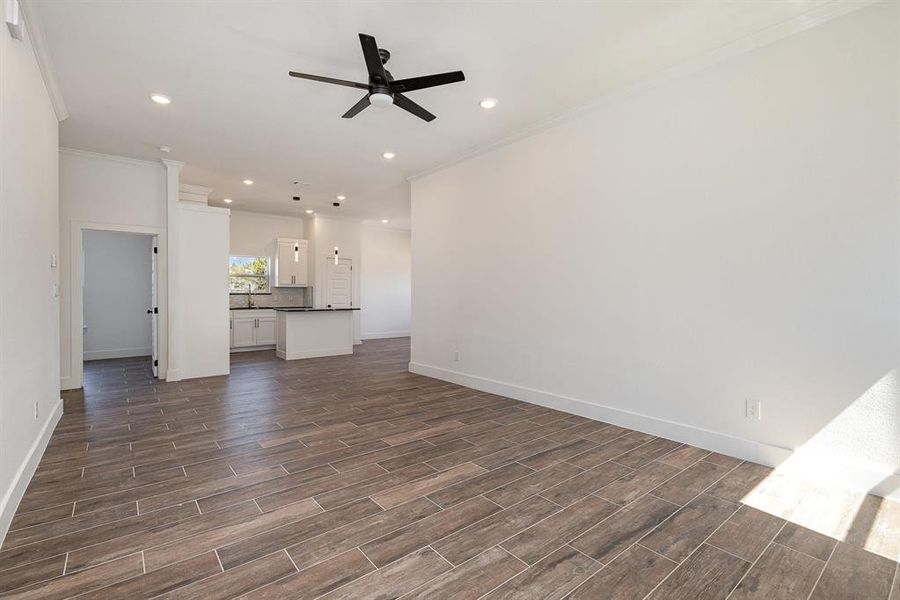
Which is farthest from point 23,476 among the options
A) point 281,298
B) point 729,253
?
point 281,298

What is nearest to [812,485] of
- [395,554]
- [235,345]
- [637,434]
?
[637,434]

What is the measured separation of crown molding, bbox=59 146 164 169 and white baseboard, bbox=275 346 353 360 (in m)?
3.58

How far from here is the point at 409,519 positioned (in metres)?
2.18

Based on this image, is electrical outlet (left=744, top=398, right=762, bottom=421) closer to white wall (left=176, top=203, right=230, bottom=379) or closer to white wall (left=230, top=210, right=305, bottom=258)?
white wall (left=176, top=203, right=230, bottom=379)

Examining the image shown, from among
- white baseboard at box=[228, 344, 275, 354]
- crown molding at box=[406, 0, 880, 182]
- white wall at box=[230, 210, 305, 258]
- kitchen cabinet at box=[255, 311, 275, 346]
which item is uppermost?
crown molding at box=[406, 0, 880, 182]

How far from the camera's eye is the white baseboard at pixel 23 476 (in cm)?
206

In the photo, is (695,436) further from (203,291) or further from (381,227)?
(381,227)

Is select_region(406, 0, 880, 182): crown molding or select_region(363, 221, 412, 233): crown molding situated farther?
select_region(363, 221, 412, 233): crown molding

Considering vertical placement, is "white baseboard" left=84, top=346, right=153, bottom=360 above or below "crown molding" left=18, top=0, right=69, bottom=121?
below

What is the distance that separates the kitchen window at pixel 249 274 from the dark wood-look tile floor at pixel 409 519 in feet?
19.0

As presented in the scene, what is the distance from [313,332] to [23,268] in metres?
5.33

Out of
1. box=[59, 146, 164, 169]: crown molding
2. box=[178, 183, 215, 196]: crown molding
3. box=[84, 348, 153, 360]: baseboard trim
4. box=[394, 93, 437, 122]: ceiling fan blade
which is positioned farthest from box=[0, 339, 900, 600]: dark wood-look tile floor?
box=[84, 348, 153, 360]: baseboard trim

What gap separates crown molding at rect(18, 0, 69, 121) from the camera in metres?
2.62

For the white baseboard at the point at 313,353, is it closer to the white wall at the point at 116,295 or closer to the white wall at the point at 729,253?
the white wall at the point at 116,295
